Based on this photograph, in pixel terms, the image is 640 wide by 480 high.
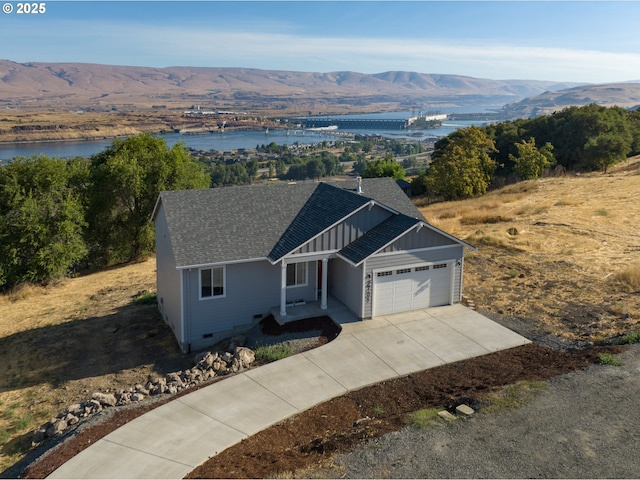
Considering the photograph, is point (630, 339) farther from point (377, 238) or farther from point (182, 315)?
point (182, 315)

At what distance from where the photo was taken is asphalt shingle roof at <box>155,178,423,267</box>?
17.6m

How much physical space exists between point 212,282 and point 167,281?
9.31ft

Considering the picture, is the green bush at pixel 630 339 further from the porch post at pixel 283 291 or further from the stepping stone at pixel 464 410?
the porch post at pixel 283 291

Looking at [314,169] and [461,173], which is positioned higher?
[461,173]

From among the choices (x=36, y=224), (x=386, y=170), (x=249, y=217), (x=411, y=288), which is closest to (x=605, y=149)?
(x=386, y=170)

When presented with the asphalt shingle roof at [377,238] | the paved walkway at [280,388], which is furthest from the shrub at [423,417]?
the asphalt shingle roof at [377,238]

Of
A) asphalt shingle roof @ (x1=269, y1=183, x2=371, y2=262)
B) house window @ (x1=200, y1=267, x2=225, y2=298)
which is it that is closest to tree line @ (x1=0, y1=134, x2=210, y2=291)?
house window @ (x1=200, y1=267, x2=225, y2=298)

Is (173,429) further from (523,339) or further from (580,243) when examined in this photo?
(580,243)

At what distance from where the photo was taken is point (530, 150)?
2030 inches

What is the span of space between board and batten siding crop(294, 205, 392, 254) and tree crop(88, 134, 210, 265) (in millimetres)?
16858

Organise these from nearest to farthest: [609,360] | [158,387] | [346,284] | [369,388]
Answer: [369,388]
[609,360]
[158,387]
[346,284]

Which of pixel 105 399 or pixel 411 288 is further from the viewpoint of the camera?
pixel 411 288

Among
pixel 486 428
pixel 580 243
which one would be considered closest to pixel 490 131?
pixel 580 243

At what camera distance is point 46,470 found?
34.5 feet
